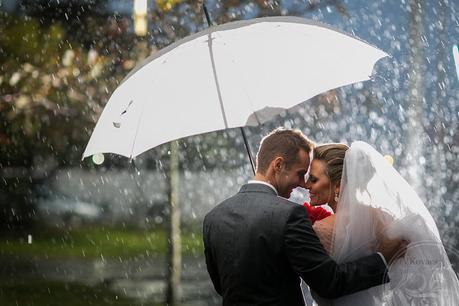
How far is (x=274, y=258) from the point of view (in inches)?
118

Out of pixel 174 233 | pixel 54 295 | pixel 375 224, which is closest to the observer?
pixel 375 224

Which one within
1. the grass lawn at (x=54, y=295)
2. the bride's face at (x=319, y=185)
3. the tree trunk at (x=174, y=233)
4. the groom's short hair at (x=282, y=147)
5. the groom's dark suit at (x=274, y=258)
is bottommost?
the grass lawn at (x=54, y=295)

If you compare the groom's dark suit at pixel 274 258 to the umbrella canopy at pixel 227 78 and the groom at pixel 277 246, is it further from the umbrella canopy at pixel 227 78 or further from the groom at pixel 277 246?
the umbrella canopy at pixel 227 78

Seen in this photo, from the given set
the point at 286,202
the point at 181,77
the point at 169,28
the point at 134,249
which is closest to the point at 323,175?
the point at 286,202

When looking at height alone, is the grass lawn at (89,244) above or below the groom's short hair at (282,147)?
below

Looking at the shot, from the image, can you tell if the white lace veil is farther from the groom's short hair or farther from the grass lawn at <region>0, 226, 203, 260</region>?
the grass lawn at <region>0, 226, 203, 260</region>

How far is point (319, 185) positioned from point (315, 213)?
19 centimetres

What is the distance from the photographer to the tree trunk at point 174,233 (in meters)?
10.1

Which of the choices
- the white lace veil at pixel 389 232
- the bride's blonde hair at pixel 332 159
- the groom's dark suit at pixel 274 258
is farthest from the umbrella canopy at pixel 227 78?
the groom's dark suit at pixel 274 258

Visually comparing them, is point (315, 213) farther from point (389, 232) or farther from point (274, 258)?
point (274, 258)

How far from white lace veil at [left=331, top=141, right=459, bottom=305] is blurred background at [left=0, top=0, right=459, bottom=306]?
309cm

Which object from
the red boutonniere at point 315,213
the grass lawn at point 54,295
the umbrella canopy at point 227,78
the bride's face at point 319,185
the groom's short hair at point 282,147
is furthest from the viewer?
the grass lawn at point 54,295

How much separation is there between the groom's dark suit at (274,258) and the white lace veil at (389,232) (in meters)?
0.11

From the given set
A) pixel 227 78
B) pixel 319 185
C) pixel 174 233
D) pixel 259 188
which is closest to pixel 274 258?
pixel 259 188
